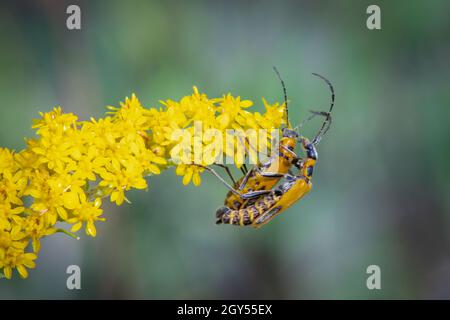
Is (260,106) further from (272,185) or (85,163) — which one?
(85,163)

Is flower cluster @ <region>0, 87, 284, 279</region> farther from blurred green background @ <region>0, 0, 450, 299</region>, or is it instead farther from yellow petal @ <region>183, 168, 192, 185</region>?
blurred green background @ <region>0, 0, 450, 299</region>

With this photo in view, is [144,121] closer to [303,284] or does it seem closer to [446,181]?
[303,284]

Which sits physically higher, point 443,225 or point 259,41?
point 259,41

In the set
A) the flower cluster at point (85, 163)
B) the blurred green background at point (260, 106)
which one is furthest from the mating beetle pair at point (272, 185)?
the blurred green background at point (260, 106)

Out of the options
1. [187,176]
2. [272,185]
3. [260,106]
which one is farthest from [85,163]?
[260,106]

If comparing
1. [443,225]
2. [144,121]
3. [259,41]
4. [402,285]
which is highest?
[259,41]

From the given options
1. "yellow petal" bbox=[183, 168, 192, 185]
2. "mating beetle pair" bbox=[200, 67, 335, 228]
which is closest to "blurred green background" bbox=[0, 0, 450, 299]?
"mating beetle pair" bbox=[200, 67, 335, 228]

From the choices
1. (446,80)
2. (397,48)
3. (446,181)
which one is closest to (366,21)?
(397,48)
